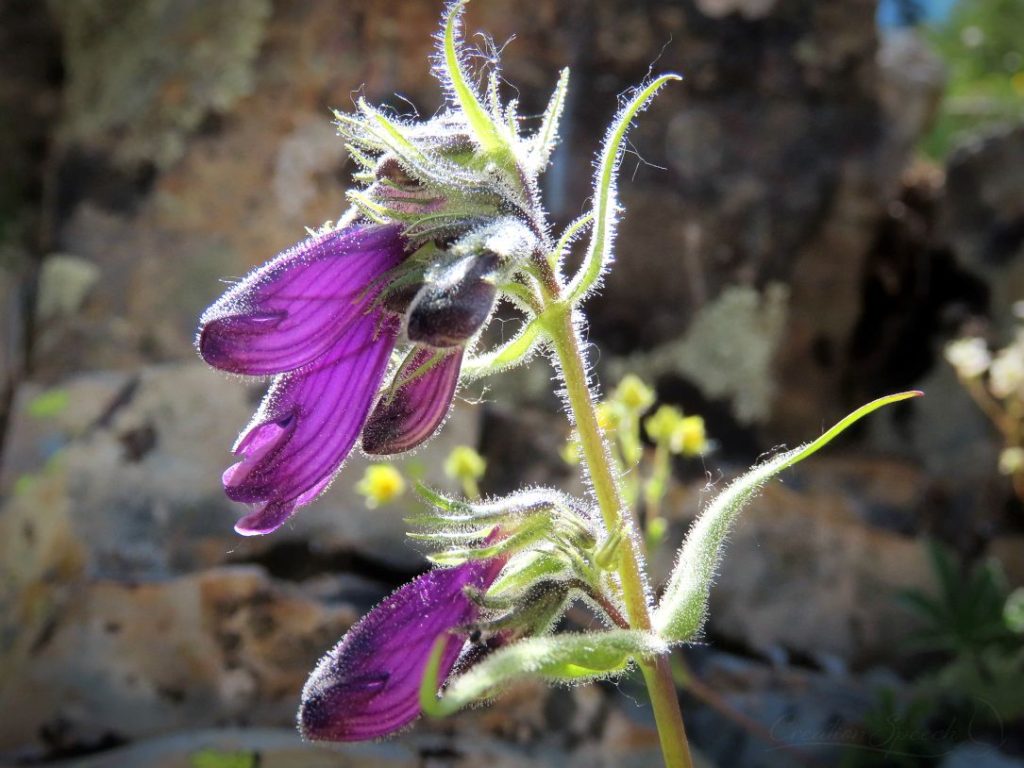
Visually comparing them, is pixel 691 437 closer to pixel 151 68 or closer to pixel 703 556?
pixel 703 556

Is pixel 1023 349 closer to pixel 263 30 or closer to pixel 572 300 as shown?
pixel 572 300

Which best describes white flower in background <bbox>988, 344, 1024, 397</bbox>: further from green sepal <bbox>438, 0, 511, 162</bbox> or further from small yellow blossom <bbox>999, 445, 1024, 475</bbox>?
green sepal <bbox>438, 0, 511, 162</bbox>

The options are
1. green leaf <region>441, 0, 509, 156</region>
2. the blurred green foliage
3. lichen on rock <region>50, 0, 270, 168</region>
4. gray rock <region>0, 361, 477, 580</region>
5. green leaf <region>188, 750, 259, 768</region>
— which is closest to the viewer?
green leaf <region>441, 0, 509, 156</region>

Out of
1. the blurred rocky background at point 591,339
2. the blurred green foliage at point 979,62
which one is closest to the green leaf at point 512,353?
the blurred rocky background at point 591,339

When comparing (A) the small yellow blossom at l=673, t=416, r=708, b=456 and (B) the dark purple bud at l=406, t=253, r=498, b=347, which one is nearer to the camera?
(B) the dark purple bud at l=406, t=253, r=498, b=347

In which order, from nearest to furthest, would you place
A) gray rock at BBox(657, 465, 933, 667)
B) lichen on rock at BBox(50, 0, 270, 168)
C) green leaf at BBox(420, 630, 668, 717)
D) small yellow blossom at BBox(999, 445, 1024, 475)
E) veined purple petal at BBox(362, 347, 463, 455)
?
green leaf at BBox(420, 630, 668, 717) → veined purple petal at BBox(362, 347, 463, 455) → small yellow blossom at BBox(999, 445, 1024, 475) → gray rock at BBox(657, 465, 933, 667) → lichen on rock at BBox(50, 0, 270, 168)

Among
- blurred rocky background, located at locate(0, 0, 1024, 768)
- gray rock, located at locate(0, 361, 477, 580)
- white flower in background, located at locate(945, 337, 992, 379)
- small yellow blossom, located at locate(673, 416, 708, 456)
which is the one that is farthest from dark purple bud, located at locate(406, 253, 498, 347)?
white flower in background, located at locate(945, 337, 992, 379)
